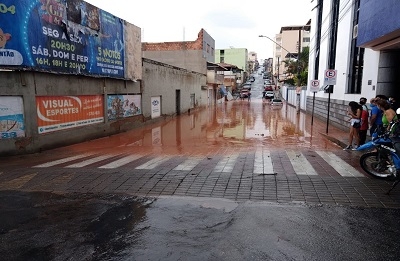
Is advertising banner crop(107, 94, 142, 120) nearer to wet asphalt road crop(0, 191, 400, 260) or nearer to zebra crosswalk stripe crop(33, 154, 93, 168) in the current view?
zebra crosswalk stripe crop(33, 154, 93, 168)

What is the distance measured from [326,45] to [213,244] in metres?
21.9

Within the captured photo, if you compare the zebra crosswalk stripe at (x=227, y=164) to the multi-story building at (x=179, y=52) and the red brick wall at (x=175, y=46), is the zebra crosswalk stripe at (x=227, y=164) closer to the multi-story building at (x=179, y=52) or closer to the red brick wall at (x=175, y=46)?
the multi-story building at (x=179, y=52)

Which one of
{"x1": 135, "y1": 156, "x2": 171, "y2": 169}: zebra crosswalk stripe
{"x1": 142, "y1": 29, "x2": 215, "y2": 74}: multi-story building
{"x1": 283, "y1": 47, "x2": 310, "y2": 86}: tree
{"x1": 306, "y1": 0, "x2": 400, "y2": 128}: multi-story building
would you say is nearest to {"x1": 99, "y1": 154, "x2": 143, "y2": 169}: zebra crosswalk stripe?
{"x1": 135, "y1": 156, "x2": 171, "y2": 169}: zebra crosswalk stripe

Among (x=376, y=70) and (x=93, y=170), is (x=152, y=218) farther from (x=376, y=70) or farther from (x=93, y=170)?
(x=376, y=70)

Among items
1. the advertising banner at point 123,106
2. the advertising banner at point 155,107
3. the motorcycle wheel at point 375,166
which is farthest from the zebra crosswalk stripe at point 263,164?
the advertising banner at point 155,107

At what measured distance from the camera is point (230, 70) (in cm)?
7312

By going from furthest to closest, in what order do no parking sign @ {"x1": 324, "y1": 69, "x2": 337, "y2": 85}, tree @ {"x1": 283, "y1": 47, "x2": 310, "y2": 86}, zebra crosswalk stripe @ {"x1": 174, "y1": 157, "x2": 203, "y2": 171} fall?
1. tree @ {"x1": 283, "y1": 47, "x2": 310, "y2": 86}
2. no parking sign @ {"x1": 324, "y1": 69, "x2": 337, "y2": 85}
3. zebra crosswalk stripe @ {"x1": 174, "y1": 157, "x2": 203, "y2": 171}

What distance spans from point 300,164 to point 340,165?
100 cm

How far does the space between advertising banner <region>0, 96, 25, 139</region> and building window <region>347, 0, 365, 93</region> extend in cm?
1518

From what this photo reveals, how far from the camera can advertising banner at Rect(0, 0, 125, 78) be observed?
34.7 feet

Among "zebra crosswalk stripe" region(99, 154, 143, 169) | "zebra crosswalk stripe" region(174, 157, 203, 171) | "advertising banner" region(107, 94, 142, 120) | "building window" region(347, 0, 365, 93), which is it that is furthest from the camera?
"advertising banner" region(107, 94, 142, 120)

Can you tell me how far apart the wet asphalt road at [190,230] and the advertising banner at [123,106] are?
11328 mm

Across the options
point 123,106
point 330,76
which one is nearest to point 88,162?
point 123,106

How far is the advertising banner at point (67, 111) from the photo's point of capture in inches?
476
